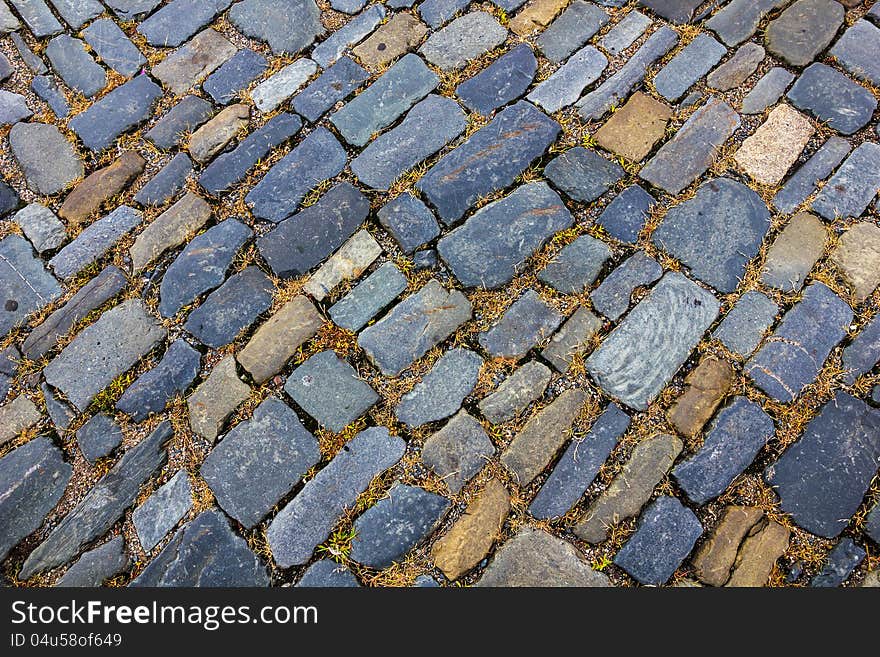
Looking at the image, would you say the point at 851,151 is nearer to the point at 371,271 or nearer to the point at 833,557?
the point at 833,557

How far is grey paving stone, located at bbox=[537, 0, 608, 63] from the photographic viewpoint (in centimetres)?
292

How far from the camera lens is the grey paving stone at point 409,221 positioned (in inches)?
103

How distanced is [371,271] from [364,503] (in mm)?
902

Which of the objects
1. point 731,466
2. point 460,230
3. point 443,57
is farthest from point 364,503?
point 443,57

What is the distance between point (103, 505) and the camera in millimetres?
2322

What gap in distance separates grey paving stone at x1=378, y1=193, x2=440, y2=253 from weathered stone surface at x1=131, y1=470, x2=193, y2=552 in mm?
1233

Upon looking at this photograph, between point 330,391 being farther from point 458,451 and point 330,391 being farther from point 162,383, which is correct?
point 162,383

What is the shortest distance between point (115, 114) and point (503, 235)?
74.6 inches

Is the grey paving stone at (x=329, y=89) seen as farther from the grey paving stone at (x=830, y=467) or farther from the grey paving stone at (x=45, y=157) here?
the grey paving stone at (x=830, y=467)

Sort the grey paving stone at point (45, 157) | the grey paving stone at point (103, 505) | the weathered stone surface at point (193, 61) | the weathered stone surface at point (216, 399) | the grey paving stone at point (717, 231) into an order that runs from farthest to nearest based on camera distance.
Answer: the weathered stone surface at point (193, 61) → the grey paving stone at point (45, 157) → the grey paving stone at point (717, 231) → the weathered stone surface at point (216, 399) → the grey paving stone at point (103, 505)

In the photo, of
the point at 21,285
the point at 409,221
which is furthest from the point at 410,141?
the point at 21,285

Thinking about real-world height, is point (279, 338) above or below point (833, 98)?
above

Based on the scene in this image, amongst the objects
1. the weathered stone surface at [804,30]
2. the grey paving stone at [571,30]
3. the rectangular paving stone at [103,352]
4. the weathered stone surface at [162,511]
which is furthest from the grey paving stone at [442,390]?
the weathered stone surface at [804,30]

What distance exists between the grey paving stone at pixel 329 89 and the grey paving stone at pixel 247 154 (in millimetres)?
69
